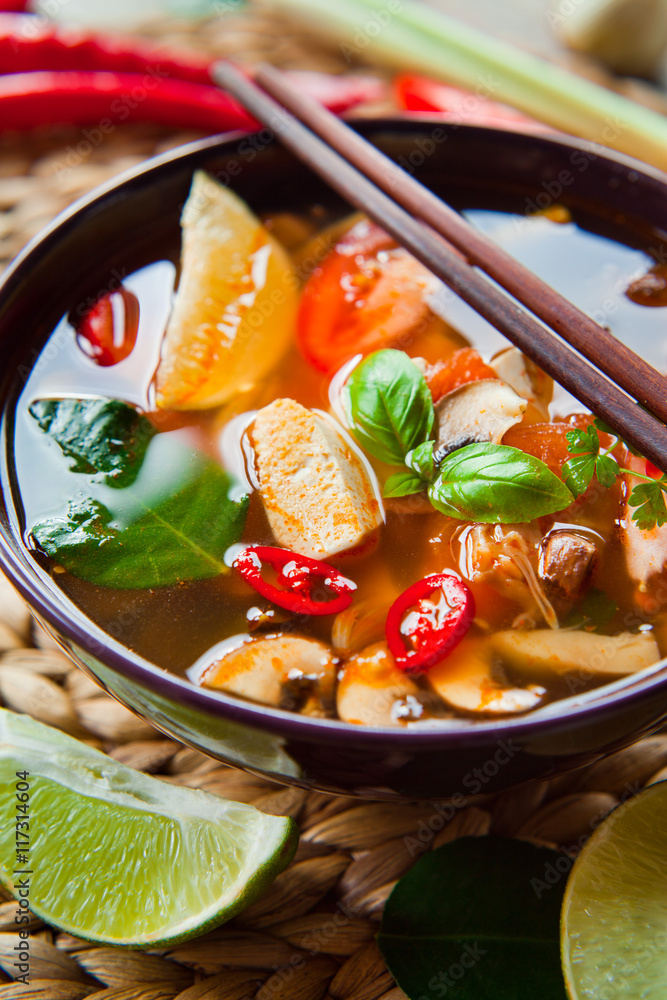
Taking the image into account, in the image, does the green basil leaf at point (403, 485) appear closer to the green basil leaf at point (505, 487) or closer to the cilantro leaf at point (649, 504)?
the green basil leaf at point (505, 487)

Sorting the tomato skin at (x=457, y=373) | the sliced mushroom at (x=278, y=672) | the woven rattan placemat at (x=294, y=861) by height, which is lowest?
the woven rattan placemat at (x=294, y=861)

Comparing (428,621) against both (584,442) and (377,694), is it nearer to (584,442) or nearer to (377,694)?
(377,694)

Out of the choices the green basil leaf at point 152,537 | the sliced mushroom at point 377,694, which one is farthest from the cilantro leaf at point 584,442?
the green basil leaf at point 152,537

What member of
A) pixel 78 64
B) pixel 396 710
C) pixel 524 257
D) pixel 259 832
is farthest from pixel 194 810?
pixel 78 64

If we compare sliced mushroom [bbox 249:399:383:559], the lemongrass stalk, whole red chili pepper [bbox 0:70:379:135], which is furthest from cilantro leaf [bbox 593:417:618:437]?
whole red chili pepper [bbox 0:70:379:135]

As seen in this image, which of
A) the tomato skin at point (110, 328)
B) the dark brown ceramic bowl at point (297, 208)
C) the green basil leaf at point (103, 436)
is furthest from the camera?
the tomato skin at point (110, 328)

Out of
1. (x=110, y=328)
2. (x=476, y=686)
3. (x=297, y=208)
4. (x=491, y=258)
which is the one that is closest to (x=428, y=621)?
(x=476, y=686)
